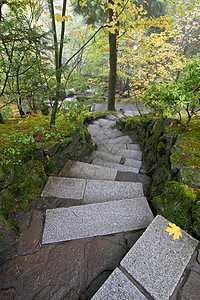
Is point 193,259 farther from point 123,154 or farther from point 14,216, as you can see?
point 123,154

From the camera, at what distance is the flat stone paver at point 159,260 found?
137 cm

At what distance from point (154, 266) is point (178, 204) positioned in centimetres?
79

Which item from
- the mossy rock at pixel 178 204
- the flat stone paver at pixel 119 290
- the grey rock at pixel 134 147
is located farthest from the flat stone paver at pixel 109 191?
the grey rock at pixel 134 147

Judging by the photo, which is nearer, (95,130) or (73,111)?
(73,111)

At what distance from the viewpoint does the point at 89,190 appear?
261 cm

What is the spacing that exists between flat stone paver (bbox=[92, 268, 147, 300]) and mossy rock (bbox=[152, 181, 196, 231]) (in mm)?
875

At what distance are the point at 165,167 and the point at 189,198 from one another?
0.97 m

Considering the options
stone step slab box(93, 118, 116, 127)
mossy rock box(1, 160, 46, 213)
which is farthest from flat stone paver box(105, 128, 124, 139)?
mossy rock box(1, 160, 46, 213)

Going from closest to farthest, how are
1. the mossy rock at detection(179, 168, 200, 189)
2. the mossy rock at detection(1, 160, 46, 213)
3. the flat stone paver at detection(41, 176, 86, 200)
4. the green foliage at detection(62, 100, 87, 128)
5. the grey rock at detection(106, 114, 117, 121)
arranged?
the mossy rock at detection(179, 168, 200, 189), the mossy rock at detection(1, 160, 46, 213), the flat stone paver at detection(41, 176, 86, 200), the green foliage at detection(62, 100, 87, 128), the grey rock at detection(106, 114, 117, 121)

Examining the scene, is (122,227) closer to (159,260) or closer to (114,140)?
(159,260)

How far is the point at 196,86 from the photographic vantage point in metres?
2.73

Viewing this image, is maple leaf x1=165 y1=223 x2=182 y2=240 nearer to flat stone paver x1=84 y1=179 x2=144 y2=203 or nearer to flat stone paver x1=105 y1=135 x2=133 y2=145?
flat stone paver x1=84 y1=179 x2=144 y2=203

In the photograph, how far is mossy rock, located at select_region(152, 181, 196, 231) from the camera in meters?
1.83

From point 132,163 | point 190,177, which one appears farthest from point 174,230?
point 132,163
